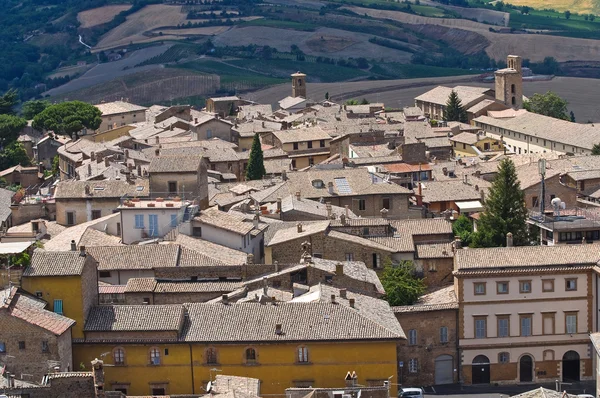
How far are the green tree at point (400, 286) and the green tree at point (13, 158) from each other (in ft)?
153

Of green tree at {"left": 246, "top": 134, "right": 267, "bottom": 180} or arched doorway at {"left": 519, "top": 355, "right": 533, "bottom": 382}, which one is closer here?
arched doorway at {"left": 519, "top": 355, "right": 533, "bottom": 382}

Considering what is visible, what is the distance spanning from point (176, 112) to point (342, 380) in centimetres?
6433

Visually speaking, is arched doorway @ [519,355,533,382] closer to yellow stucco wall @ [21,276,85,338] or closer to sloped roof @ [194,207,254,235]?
sloped roof @ [194,207,254,235]

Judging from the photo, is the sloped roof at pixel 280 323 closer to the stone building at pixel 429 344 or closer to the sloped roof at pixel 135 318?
the sloped roof at pixel 135 318

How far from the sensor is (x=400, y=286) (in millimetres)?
54250

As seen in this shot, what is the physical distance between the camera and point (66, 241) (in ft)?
195

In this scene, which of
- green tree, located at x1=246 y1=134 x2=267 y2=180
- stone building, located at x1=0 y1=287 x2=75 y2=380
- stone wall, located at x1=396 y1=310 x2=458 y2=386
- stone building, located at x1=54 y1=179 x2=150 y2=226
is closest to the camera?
stone building, located at x1=0 y1=287 x2=75 y2=380

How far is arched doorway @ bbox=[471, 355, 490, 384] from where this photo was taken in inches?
2098

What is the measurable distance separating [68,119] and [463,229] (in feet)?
150

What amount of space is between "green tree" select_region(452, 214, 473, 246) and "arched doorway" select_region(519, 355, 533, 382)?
36.3 feet

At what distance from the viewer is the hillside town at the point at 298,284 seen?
47125mm

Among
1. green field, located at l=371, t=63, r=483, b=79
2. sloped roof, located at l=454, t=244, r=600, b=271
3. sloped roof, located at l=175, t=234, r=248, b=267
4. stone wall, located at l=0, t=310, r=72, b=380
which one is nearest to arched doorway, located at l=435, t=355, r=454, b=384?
sloped roof, located at l=454, t=244, r=600, b=271

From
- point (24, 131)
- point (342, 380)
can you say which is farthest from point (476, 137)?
point (342, 380)

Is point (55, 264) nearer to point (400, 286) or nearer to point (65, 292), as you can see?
point (65, 292)
